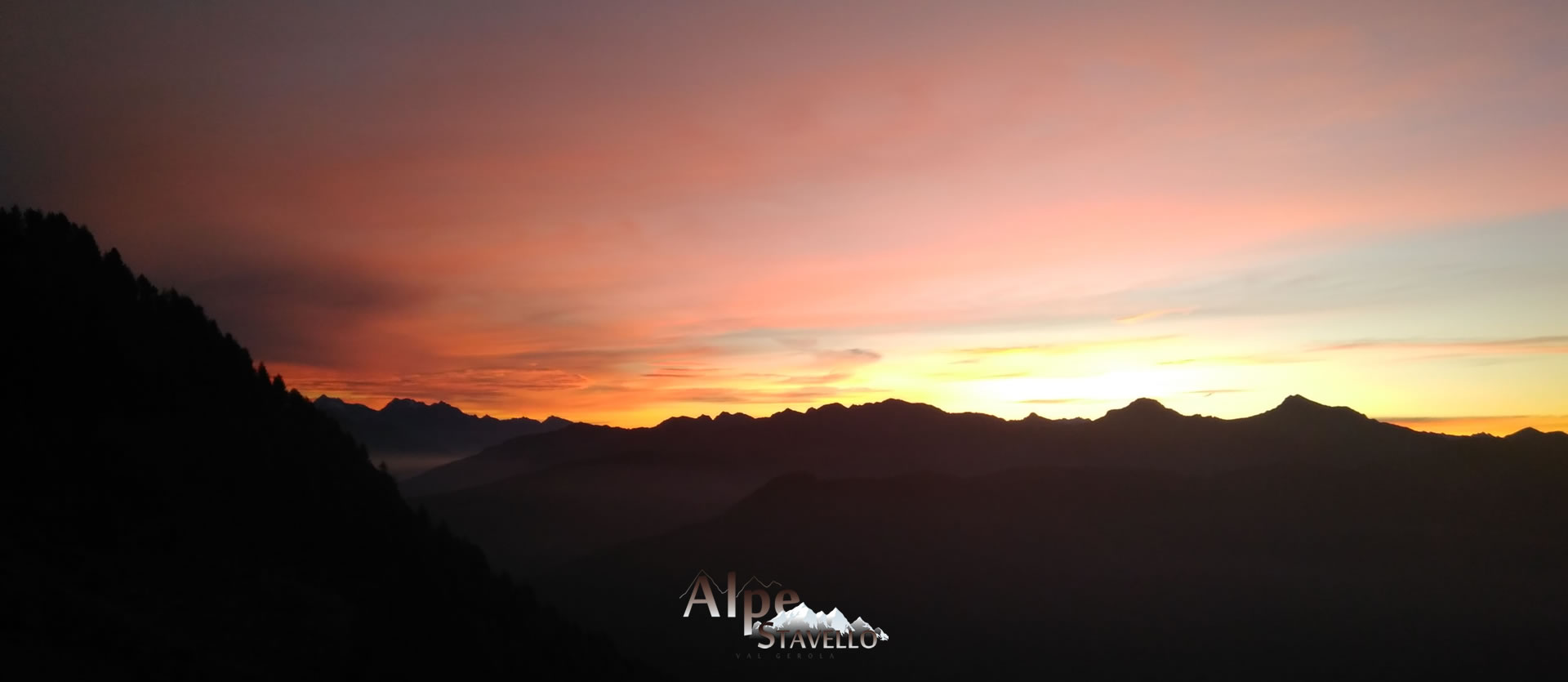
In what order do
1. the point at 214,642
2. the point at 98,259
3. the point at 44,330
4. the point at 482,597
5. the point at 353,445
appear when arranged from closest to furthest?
the point at 214,642, the point at 44,330, the point at 98,259, the point at 482,597, the point at 353,445

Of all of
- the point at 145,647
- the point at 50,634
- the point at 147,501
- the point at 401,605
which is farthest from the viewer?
the point at 401,605

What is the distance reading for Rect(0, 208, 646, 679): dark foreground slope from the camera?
36.1m

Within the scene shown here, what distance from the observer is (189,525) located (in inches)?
1898

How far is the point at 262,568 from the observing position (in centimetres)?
4934

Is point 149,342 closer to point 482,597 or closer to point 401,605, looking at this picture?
point 401,605

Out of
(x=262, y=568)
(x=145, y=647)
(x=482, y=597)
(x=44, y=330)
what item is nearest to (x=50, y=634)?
(x=145, y=647)

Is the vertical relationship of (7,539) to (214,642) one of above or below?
above

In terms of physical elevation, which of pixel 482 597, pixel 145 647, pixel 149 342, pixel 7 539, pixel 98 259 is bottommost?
pixel 482 597

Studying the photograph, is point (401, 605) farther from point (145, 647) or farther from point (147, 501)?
point (145, 647)

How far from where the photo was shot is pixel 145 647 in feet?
108

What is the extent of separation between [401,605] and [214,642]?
23.1m

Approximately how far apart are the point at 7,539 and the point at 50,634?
10.3m

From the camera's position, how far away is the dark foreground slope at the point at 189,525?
36.1 metres

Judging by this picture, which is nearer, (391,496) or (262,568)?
(262,568)
